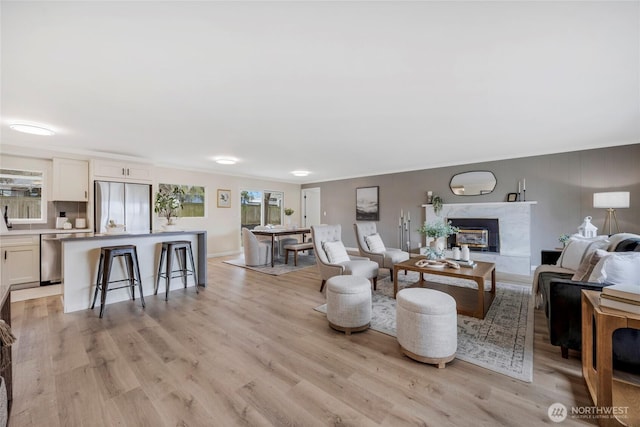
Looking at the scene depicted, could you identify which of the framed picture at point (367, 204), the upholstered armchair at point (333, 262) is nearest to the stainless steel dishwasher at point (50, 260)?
the upholstered armchair at point (333, 262)

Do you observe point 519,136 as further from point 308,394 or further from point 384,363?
point 308,394

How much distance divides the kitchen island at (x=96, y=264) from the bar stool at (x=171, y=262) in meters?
0.11

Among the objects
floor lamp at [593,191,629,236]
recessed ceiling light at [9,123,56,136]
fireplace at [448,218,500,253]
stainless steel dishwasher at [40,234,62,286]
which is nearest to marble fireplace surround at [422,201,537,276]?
fireplace at [448,218,500,253]

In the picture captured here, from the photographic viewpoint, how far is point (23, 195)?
4332 mm

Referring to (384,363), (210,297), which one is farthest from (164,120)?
(384,363)

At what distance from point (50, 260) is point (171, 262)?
229 cm

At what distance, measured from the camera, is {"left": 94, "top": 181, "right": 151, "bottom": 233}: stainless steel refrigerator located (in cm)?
455

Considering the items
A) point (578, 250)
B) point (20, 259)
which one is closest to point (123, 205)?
point (20, 259)

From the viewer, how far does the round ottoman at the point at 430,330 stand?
76.0 inches

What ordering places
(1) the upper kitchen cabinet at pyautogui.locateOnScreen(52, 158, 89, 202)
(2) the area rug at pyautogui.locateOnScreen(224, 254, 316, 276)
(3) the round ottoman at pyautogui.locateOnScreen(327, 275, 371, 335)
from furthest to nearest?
(2) the area rug at pyautogui.locateOnScreen(224, 254, 316, 276)
(1) the upper kitchen cabinet at pyautogui.locateOnScreen(52, 158, 89, 202)
(3) the round ottoman at pyautogui.locateOnScreen(327, 275, 371, 335)

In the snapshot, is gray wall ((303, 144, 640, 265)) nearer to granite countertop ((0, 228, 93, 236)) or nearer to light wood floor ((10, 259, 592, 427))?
light wood floor ((10, 259, 592, 427))

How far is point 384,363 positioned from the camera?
78.2 inches

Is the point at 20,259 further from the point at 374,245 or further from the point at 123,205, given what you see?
the point at 374,245

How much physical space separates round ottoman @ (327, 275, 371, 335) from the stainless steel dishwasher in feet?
15.2
